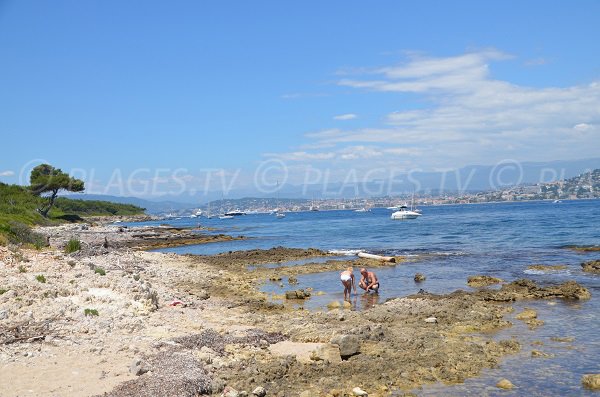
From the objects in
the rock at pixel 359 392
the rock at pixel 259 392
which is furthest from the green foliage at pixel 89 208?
the rock at pixel 359 392

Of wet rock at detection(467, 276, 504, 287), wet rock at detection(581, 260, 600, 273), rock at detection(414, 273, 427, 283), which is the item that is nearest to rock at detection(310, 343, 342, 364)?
wet rock at detection(467, 276, 504, 287)

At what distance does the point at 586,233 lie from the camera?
163 ft

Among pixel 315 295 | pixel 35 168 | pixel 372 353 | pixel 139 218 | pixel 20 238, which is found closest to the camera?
pixel 372 353

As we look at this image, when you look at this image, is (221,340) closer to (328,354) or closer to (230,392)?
(328,354)

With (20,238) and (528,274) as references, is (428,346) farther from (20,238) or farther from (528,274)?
(20,238)

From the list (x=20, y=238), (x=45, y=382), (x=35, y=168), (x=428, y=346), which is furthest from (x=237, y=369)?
(x=35, y=168)

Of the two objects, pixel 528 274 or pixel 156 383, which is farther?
pixel 528 274

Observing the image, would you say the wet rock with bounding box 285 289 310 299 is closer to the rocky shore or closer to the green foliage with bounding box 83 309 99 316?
the rocky shore

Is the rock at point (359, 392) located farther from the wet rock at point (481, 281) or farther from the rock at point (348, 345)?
the wet rock at point (481, 281)

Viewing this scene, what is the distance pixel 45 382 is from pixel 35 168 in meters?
109

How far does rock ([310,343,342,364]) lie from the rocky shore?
0.03m

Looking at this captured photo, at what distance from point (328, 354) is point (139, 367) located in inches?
186

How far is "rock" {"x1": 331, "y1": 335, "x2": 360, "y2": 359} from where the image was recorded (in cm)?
1279

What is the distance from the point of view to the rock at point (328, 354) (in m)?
12.6
